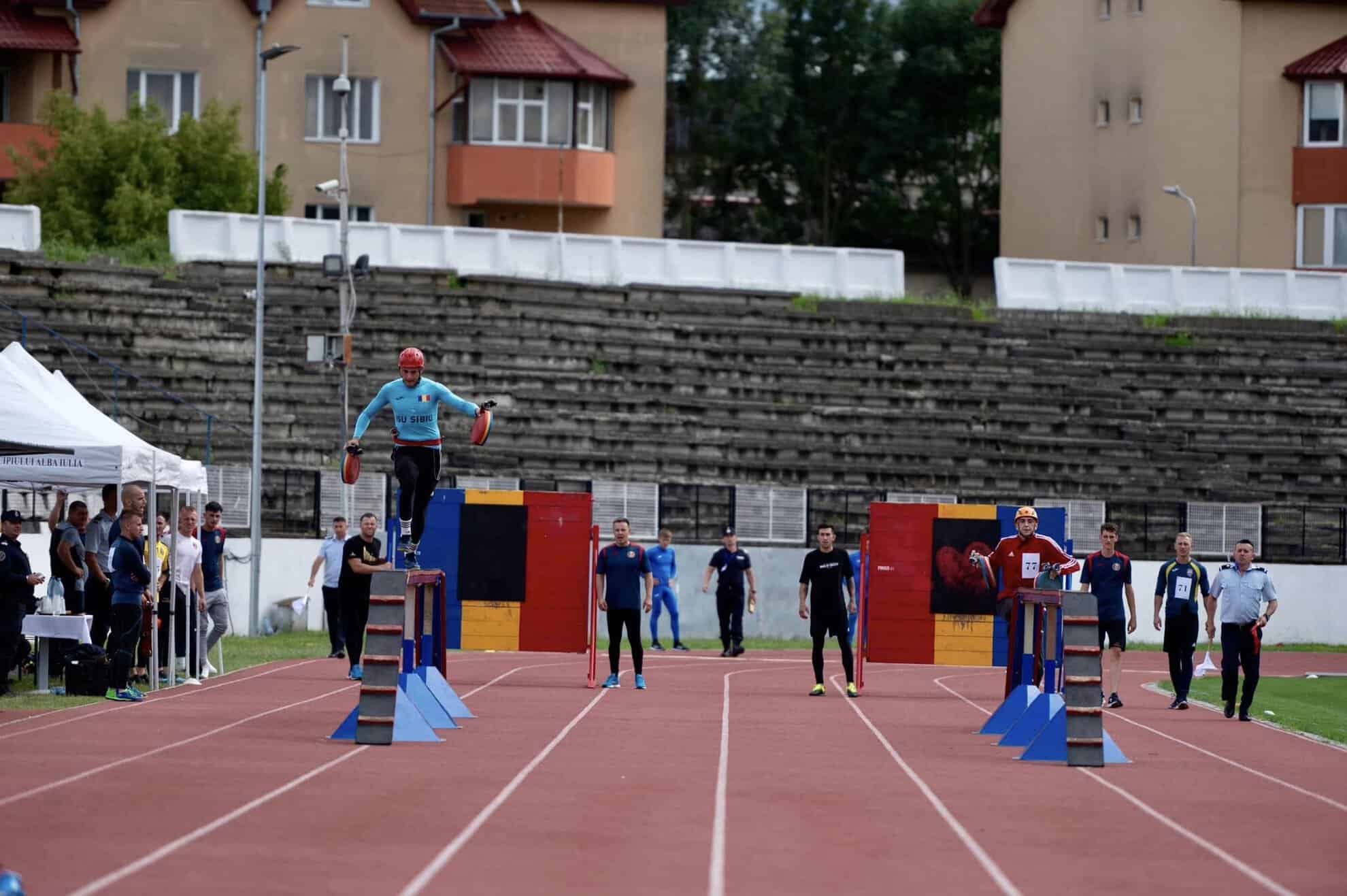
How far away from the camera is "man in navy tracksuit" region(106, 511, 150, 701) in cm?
1964

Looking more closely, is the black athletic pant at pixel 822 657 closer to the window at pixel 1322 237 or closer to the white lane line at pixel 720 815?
the white lane line at pixel 720 815

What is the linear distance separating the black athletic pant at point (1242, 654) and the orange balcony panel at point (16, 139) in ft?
128

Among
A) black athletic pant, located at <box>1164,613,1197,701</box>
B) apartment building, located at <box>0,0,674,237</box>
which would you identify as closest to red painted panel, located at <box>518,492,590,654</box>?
black athletic pant, located at <box>1164,613,1197,701</box>

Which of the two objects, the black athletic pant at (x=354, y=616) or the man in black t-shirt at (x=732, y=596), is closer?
the black athletic pant at (x=354, y=616)

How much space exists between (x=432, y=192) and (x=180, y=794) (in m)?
42.0

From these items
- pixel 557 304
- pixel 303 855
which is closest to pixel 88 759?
pixel 303 855

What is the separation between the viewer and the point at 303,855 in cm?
1054

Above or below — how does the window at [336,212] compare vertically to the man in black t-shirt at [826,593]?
above

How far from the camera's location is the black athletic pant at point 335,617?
27156 mm

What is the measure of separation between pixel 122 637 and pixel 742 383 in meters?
22.7

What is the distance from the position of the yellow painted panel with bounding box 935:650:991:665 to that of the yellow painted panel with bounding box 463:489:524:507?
5.24 m

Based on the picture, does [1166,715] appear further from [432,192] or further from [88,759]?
[432,192]

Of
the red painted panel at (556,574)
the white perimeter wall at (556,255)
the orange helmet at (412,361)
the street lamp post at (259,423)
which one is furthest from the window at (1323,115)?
the orange helmet at (412,361)

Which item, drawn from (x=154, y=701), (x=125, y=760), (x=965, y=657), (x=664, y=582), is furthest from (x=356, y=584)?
(x=664, y=582)
